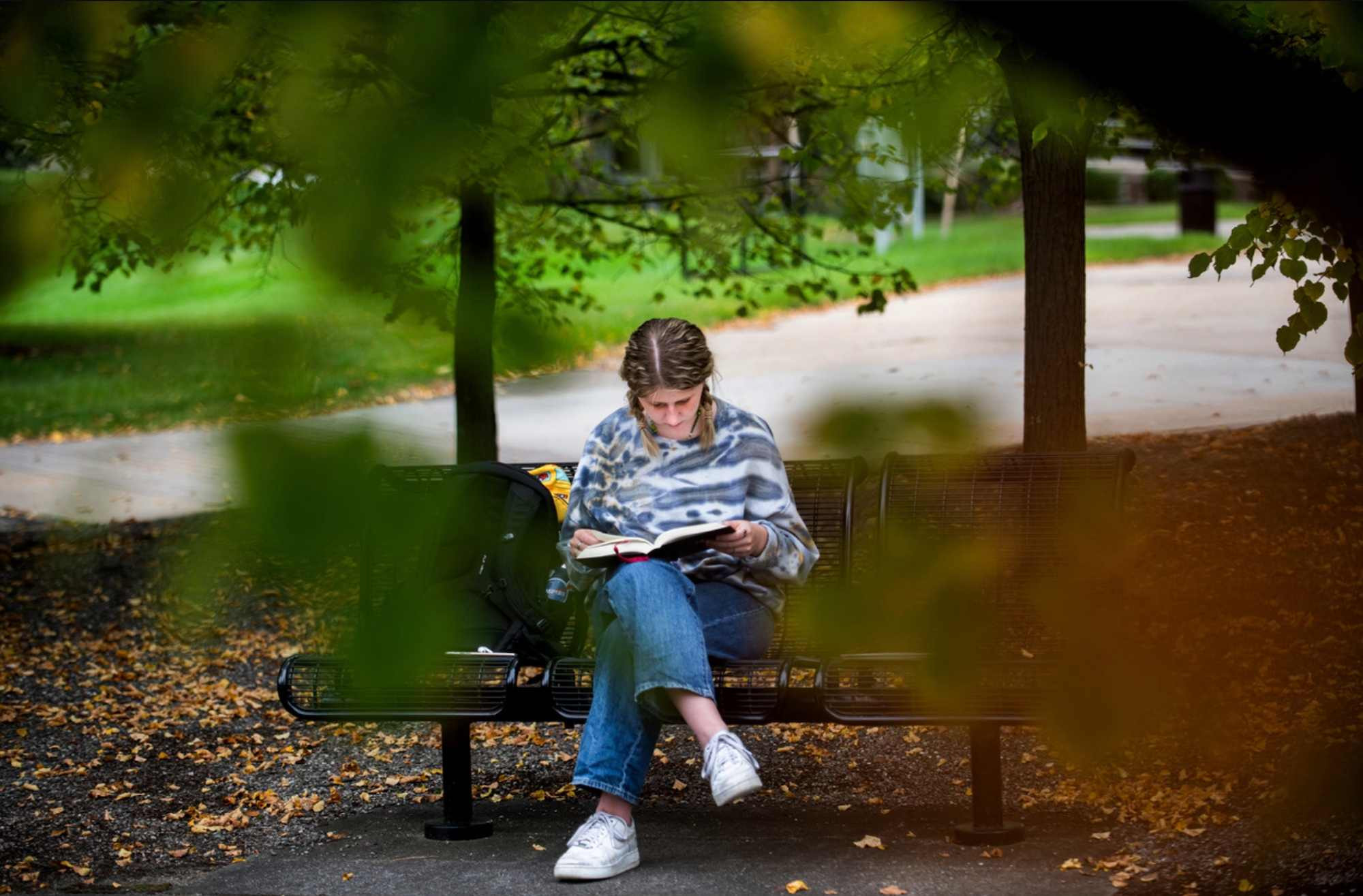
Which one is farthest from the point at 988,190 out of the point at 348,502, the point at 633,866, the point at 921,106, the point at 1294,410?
the point at 348,502

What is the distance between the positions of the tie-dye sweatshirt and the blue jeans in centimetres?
9

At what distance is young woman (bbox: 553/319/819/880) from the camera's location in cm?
354

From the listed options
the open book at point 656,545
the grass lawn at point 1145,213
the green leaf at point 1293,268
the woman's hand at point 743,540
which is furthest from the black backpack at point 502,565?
the grass lawn at point 1145,213

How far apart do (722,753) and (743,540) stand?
51 cm

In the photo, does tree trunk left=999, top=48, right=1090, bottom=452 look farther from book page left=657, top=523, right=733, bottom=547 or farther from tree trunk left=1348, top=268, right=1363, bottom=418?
book page left=657, top=523, right=733, bottom=547

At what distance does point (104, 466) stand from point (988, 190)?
5.75 meters

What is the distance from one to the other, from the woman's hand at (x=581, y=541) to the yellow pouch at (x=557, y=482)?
0.41 metres

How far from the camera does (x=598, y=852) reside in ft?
11.8

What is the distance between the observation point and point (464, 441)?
1.26 m

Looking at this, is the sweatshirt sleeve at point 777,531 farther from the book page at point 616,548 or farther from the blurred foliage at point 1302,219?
the blurred foliage at point 1302,219

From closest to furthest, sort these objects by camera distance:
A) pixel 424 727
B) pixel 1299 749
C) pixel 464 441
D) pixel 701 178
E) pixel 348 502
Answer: pixel 348 502
pixel 701 178
pixel 464 441
pixel 1299 749
pixel 424 727

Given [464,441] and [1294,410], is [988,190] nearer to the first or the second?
[1294,410]

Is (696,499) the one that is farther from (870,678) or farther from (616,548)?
(870,678)

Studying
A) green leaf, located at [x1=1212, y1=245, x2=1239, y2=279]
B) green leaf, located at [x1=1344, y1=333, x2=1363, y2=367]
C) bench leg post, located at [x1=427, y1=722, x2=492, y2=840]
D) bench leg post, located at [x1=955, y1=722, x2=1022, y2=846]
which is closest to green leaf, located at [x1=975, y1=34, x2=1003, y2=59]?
green leaf, located at [x1=1344, y1=333, x2=1363, y2=367]
